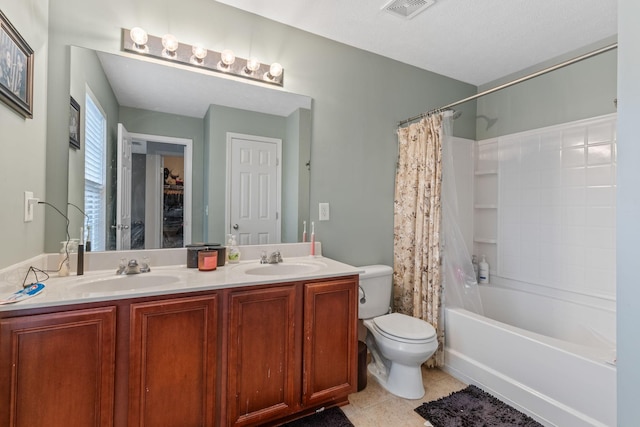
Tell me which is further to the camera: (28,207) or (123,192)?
(123,192)

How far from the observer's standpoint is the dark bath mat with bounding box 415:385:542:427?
1.67 m

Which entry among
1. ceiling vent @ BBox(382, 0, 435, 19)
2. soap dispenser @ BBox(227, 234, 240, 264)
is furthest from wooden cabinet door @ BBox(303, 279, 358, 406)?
ceiling vent @ BBox(382, 0, 435, 19)

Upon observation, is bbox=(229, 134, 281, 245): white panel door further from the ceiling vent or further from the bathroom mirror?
the ceiling vent

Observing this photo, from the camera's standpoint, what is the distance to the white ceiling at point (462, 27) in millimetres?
1878

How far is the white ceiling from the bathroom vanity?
5.32ft

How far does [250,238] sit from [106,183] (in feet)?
2.79

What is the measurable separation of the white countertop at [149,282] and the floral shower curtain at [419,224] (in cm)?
76

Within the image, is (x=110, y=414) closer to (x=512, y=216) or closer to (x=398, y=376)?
(x=398, y=376)

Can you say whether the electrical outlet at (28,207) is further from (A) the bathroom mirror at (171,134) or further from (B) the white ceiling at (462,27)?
(B) the white ceiling at (462,27)

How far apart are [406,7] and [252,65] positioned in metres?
1.02

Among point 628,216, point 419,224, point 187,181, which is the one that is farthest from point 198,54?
point 628,216

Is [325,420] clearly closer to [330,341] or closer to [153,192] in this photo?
[330,341]

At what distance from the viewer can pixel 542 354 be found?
1.70 m

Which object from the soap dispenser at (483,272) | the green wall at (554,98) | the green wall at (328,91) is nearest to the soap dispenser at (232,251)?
the green wall at (328,91)
